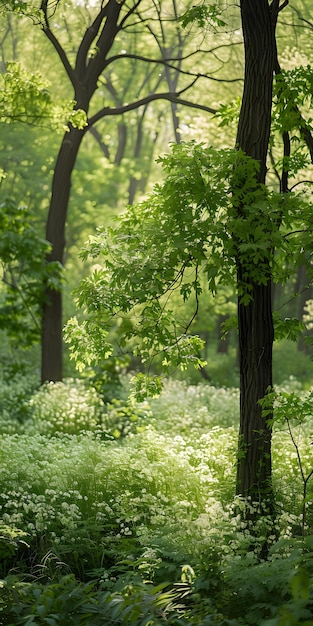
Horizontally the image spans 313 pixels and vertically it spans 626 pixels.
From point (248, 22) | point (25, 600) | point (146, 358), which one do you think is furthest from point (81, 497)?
point (248, 22)

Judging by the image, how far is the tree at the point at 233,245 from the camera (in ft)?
23.2

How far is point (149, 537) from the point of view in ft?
22.7

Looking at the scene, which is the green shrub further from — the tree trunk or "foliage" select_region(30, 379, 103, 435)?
the tree trunk

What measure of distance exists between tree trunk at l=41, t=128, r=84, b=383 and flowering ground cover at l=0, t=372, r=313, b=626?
4095 mm

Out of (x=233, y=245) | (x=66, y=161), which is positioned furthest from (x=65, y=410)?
(x=233, y=245)

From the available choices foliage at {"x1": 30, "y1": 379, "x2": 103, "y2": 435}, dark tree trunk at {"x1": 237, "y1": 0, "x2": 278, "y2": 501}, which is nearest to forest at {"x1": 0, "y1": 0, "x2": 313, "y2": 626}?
dark tree trunk at {"x1": 237, "y1": 0, "x2": 278, "y2": 501}

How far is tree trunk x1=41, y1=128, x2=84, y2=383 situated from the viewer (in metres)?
15.0

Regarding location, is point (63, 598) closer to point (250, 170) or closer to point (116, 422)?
point (250, 170)

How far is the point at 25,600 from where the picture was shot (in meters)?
4.52

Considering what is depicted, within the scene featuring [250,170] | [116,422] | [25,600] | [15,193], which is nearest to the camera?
[25,600]

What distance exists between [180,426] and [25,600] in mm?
8591

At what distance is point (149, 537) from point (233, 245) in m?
2.83

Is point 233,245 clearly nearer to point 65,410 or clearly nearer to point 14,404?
point 65,410

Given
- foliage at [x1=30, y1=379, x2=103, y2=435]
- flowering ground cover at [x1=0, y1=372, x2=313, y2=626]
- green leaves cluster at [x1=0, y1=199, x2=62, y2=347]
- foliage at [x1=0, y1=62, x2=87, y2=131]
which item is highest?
foliage at [x1=0, y1=62, x2=87, y2=131]
